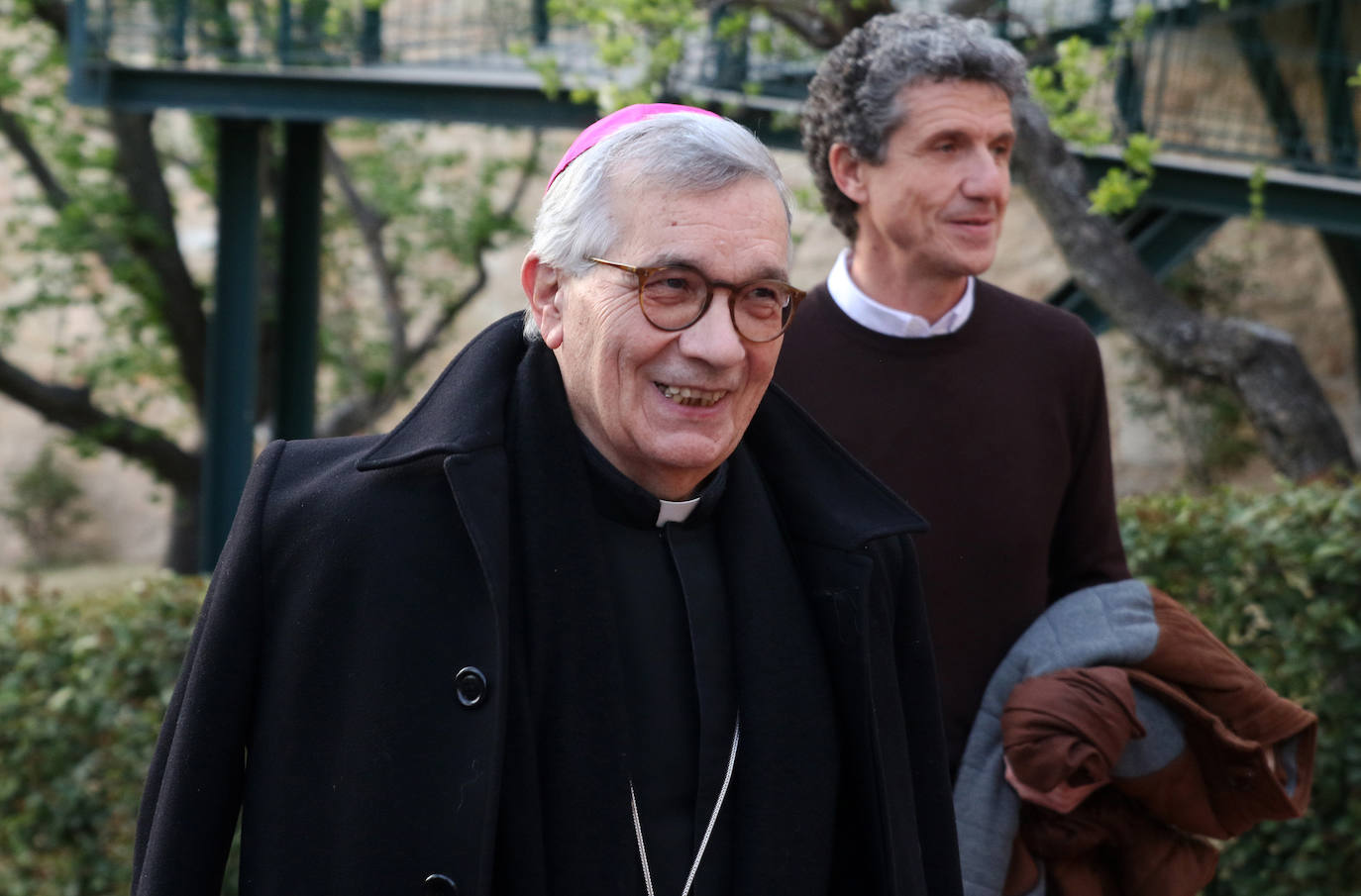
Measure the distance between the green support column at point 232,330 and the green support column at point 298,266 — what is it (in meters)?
0.38

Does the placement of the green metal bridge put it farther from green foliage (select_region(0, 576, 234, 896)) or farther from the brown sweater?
the brown sweater

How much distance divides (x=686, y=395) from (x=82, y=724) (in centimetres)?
362

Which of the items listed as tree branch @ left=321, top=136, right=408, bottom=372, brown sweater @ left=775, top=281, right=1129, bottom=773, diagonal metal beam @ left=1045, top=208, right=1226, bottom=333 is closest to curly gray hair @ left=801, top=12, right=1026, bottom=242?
brown sweater @ left=775, top=281, right=1129, bottom=773

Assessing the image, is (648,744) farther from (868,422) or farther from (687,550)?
(868,422)

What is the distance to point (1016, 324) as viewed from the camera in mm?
2947

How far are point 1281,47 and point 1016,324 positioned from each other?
6.01 meters

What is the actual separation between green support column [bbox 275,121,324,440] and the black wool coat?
26.4 ft

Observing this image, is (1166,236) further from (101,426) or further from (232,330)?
(101,426)

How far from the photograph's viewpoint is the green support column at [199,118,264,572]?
9352 millimetres

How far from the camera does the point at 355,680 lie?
193 cm

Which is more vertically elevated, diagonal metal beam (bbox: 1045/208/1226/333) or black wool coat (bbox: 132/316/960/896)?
diagonal metal beam (bbox: 1045/208/1226/333)

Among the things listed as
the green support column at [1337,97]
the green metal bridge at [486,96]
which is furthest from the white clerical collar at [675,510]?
the green support column at [1337,97]

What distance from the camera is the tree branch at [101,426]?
1188 cm

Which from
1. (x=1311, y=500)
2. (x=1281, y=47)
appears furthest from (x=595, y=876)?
(x=1281, y=47)
